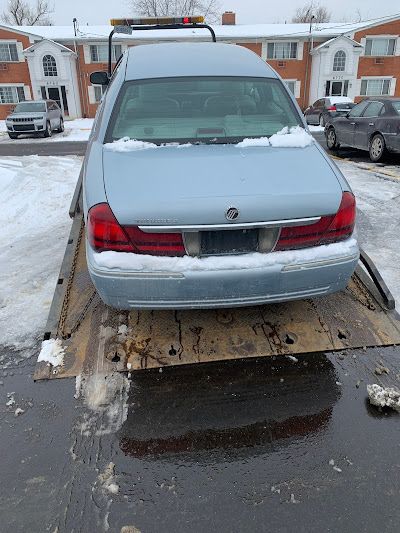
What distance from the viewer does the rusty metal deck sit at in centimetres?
315

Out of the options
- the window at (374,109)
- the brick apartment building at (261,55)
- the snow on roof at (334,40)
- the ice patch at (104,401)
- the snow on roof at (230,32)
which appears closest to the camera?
the ice patch at (104,401)

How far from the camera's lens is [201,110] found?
376 centimetres

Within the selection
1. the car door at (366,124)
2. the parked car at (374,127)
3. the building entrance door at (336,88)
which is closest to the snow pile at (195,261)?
the parked car at (374,127)

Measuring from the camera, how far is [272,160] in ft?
10.2

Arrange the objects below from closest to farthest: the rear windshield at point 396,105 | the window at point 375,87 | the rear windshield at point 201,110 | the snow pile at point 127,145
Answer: the snow pile at point 127,145
the rear windshield at point 201,110
the rear windshield at point 396,105
the window at point 375,87

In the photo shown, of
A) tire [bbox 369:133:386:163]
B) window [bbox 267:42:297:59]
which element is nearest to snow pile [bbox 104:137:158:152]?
tire [bbox 369:133:386:163]

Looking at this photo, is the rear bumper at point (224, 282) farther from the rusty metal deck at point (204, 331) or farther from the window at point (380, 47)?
the window at point (380, 47)

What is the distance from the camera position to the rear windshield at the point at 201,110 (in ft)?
11.6

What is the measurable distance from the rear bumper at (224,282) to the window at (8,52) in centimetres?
3768

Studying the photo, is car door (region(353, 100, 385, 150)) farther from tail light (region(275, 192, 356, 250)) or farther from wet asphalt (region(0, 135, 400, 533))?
wet asphalt (region(0, 135, 400, 533))

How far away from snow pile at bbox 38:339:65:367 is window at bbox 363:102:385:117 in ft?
32.6

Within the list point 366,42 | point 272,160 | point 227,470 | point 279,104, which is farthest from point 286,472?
point 366,42

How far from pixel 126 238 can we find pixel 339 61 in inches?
1504

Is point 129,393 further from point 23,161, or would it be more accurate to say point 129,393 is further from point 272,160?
point 23,161
